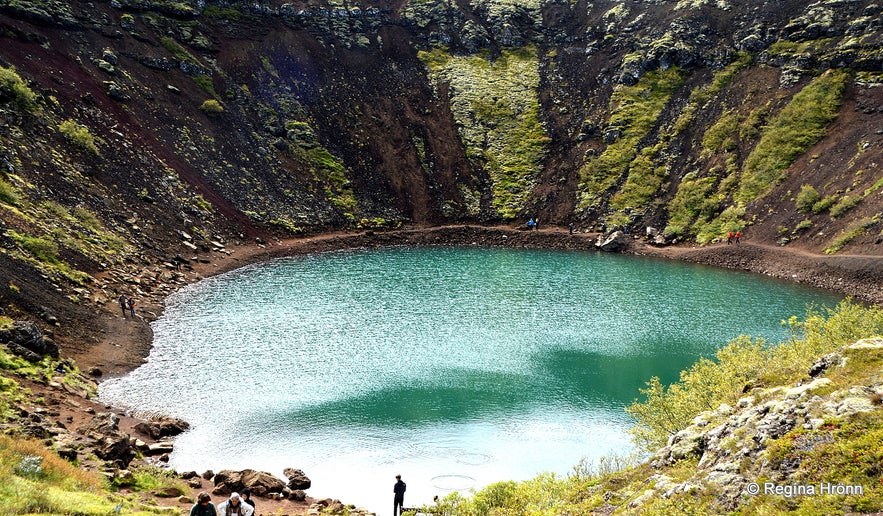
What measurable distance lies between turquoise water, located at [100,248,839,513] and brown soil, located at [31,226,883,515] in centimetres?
230

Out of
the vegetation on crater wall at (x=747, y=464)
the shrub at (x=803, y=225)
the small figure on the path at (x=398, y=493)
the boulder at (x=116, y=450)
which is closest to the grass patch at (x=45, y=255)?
the boulder at (x=116, y=450)

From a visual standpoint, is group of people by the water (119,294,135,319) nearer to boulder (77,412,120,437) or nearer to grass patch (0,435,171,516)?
boulder (77,412,120,437)

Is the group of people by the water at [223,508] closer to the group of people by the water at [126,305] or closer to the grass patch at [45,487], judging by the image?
the grass patch at [45,487]

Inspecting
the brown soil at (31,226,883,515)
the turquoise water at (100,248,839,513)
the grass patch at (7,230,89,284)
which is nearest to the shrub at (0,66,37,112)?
the grass patch at (7,230,89,284)

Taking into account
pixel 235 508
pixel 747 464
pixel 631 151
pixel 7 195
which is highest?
pixel 631 151

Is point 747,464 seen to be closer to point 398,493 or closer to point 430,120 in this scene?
point 398,493

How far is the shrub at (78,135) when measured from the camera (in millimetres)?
76562

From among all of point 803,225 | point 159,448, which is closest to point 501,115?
point 803,225

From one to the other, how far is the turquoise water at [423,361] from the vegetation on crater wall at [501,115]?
32.2 metres

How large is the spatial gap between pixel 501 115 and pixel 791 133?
53693 millimetres

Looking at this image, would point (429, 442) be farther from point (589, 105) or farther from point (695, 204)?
point (589, 105)

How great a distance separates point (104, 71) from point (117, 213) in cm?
3289

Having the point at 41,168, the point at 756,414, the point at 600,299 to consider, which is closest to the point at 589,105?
the point at 600,299

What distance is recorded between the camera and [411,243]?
103 metres
